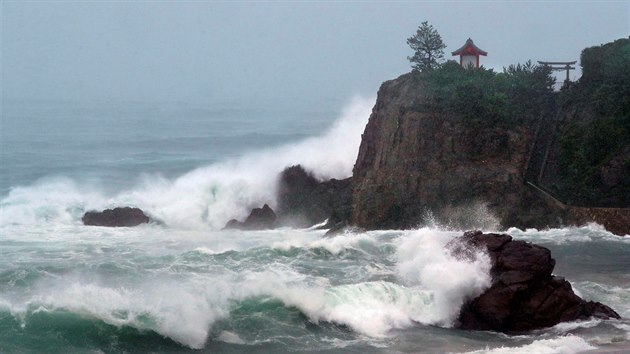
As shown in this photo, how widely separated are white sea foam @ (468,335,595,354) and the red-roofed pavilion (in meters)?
22.8

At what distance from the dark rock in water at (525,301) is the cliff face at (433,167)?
10.6 meters

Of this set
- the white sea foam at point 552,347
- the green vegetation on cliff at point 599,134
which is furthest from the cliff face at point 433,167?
the white sea foam at point 552,347

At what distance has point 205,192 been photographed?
38.3m

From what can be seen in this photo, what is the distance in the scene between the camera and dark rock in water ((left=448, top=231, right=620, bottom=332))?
1833 cm

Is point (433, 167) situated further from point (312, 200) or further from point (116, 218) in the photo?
point (116, 218)

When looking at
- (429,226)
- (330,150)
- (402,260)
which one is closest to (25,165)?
(330,150)

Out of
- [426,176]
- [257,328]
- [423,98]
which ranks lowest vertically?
[257,328]

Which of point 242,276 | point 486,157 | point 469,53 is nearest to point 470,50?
point 469,53

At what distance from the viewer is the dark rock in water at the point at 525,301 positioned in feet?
60.1

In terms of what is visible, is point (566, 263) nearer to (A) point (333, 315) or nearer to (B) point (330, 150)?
(A) point (333, 315)

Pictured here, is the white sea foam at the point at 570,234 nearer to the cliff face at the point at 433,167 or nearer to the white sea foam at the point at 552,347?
the cliff face at the point at 433,167

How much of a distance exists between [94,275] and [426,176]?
39.6 ft

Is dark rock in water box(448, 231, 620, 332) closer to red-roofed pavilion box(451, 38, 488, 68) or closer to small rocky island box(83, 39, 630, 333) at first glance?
small rocky island box(83, 39, 630, 333)

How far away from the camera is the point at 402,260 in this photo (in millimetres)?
23938
